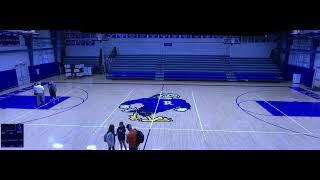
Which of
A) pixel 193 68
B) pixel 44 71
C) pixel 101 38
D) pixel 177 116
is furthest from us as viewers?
pixel 101 38

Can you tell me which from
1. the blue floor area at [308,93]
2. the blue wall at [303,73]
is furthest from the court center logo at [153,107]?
the blue wall at [303,73]

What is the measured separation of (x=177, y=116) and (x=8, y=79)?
13753mm

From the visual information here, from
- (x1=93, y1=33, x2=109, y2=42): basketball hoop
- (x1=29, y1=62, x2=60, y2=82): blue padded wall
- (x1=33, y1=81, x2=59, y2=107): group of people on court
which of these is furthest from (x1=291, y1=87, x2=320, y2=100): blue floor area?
(x1=29, y1=62, x2=60, y2=82): blue padded wall

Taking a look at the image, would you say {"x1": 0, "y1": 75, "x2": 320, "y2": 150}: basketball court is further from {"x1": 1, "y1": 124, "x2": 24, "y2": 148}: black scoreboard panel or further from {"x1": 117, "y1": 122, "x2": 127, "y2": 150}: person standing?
{"x1": 1, "y1": 124, "x2": 24, "y2": 148}: black scoreboard panel

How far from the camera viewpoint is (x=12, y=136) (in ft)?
22.9

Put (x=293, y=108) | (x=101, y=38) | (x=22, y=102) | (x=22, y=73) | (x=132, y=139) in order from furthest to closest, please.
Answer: (x=101, y=38) → (x=22, y=73) → (x=22, y=102) → (x=293, y=108) → (x=132, y=139)

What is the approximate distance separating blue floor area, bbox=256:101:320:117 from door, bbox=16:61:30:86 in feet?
57.8

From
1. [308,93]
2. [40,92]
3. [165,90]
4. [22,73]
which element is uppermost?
[22,73]

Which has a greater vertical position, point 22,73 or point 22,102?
point 22,73

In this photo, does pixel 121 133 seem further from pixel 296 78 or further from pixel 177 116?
pixel 296 78

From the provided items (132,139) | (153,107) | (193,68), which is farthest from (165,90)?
(132,139)

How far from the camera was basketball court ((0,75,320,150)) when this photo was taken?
33.0 ft

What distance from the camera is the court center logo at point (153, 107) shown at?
13.0 m
